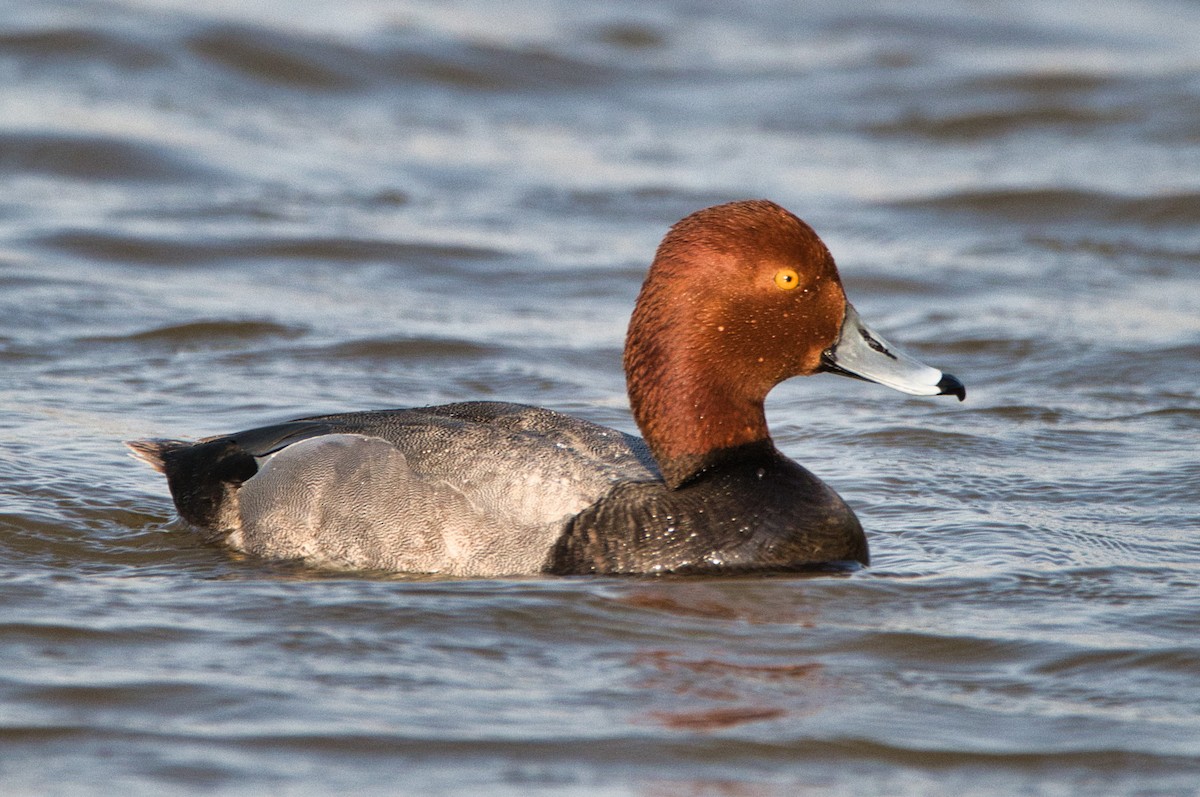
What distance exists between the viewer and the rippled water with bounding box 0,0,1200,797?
16.1 feet

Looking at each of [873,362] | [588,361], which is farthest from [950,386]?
[588,361]

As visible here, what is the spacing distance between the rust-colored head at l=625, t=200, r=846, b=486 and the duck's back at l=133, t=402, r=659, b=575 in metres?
0.28

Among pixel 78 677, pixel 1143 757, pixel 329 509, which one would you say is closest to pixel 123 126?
pixel 329 509

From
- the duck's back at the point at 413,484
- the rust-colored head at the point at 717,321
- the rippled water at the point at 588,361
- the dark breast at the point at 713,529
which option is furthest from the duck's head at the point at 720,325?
the rippled water at the point at 588,361

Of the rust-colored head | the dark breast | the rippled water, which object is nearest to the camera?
the rippled water

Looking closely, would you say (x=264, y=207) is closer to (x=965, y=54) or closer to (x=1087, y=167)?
(x=1087, y=167)

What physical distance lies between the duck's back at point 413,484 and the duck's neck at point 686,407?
172 mm

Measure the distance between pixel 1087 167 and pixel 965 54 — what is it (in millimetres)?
4100

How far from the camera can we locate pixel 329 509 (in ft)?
20.6

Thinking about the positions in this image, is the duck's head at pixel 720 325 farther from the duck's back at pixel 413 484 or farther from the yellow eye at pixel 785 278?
the duck's back at pixel 413 484

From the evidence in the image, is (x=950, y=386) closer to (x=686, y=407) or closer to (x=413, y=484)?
(x=686, y=407)

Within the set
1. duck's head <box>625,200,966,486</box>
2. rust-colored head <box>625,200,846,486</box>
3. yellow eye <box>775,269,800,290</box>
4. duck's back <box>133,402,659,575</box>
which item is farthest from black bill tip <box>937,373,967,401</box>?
duck's back <box>133,402,659,575</box>

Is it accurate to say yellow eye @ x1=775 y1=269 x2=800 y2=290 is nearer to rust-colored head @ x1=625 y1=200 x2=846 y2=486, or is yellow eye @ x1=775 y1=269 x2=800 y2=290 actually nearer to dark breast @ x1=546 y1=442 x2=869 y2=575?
rust-colored head @ x1=625 y1=200 x2=846 y2=486

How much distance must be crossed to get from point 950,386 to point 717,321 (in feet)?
2.82
